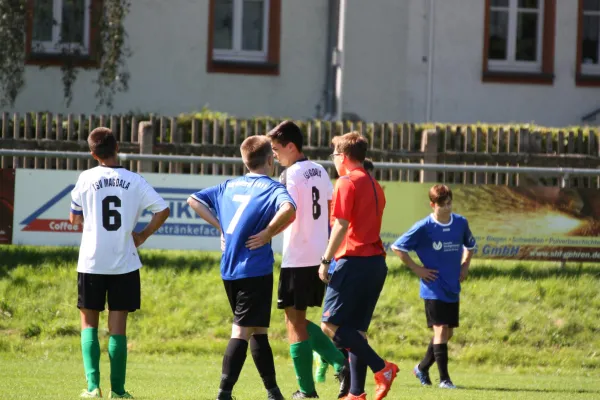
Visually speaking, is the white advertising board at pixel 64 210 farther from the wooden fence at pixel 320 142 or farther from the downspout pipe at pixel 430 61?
the downspout pipe at pixel 430 61

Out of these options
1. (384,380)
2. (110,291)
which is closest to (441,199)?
(384,380)

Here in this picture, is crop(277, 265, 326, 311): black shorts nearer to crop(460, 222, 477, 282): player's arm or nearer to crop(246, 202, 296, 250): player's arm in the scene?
crop(246, 202, 296, 250): player's arm

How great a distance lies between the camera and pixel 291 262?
28.6ft

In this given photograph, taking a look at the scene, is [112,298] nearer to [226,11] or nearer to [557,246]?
[557,246]

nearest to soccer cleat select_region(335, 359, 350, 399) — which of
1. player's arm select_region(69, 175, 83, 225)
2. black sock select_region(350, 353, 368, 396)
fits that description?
black sock select_region(350, 353, 368, 396)

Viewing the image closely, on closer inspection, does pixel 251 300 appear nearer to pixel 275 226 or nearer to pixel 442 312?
pixel 275 226

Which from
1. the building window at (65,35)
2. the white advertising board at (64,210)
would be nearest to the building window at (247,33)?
the building window at (65,35)

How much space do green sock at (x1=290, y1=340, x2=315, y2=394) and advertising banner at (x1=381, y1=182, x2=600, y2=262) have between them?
547 centimetres

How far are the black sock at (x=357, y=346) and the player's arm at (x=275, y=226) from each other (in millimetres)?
1025

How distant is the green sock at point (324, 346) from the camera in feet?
29.9

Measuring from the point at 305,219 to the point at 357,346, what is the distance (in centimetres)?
118

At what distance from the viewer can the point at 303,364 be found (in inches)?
341

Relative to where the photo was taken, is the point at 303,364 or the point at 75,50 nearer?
the point at 303,364

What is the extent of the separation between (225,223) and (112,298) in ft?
3.88
